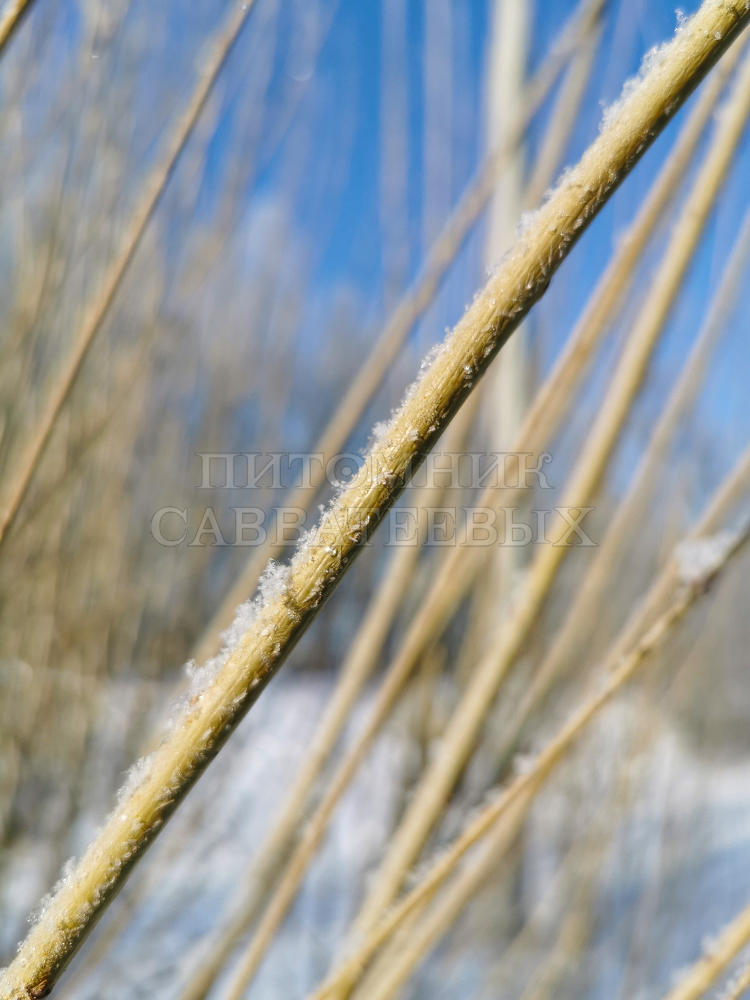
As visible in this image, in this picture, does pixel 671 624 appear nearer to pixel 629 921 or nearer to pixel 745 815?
pixel 629 921

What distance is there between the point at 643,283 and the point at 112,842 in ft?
1.51

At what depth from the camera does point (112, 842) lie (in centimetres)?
16

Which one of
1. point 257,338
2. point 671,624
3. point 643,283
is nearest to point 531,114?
point 643,283

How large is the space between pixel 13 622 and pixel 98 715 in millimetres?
191

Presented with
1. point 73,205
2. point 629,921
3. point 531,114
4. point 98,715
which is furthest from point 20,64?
point 629,921

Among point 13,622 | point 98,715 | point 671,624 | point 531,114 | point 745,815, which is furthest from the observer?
point 745,815

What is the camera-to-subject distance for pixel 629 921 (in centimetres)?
81

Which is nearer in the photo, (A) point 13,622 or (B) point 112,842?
(B) point 112,842

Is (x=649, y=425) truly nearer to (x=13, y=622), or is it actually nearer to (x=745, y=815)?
(x=13, y=622)

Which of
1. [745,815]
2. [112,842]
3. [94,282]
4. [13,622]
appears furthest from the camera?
[745,815]

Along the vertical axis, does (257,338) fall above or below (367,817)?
above

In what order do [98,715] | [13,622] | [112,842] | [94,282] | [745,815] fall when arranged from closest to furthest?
[112,842], [94,282], [13,622], [98,715], [745,815]

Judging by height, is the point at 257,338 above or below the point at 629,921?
above

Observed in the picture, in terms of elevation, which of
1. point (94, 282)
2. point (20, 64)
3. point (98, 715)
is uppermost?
point (20, 64)
